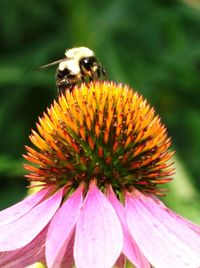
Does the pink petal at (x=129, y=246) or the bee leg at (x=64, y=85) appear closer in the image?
the pink petal at (x=129, y=246)

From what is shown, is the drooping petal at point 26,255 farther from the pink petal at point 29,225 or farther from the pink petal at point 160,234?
the pink petal at point 160,234

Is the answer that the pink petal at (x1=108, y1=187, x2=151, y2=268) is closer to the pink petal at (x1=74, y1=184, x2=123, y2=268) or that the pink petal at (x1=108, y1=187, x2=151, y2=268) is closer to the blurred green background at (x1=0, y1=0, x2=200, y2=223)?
the pink petal at (x1=74, y1=184, x2=123, y2=268)

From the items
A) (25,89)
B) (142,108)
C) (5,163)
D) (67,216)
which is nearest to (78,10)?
(25,89)

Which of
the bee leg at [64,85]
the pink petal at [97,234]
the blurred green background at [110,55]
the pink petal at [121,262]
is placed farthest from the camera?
the blurred green background at [110,55]

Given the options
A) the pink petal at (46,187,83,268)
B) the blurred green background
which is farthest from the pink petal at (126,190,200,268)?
the blurred green background

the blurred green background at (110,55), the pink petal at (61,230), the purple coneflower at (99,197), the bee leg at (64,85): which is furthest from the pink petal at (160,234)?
the blurred green background at (110,55)

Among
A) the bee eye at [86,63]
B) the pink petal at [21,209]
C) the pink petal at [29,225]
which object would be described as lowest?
the pink petal at [29,225]

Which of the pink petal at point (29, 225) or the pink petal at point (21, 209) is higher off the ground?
the pink petal at point (21, 209)

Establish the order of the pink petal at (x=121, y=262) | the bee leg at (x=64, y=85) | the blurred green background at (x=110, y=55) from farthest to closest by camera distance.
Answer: the blurred green background at (x=110, y=55)
the bee leg at (x=64, y=85)
the pink petal at (x=121, y=262)
